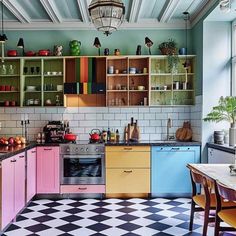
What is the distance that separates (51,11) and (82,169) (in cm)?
251

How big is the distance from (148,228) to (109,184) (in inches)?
58.2

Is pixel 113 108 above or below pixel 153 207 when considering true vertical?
above

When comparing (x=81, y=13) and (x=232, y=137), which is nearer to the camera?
(x=232, y=137)

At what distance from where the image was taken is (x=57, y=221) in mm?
4051

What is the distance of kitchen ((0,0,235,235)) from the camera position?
5070 millimetres

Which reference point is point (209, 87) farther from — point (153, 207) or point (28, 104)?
point (28, 104)

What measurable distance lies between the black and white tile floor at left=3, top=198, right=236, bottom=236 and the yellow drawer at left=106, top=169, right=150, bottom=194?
173mm

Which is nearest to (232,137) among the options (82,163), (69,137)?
(82,163)

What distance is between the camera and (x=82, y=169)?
205 inches

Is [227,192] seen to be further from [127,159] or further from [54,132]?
[54,132]

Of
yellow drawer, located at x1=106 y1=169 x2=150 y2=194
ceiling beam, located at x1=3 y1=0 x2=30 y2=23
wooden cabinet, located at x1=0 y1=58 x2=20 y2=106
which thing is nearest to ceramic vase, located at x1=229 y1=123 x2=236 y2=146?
yellow drawer, located at x1=106 y1=169 x2=150 y2=194

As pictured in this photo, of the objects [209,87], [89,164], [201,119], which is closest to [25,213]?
[89,164]

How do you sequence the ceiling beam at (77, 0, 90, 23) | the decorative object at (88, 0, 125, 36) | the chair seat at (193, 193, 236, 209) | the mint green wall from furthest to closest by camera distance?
the mint green wall
the ceiling beam at (77, 0, 90, 23)
the chair seat at (193, 193, 236, 209)
the decorative object at (88, 0, 125, 36)

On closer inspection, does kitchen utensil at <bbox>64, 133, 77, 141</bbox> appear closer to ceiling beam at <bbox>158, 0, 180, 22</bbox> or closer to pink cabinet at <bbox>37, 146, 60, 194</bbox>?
pink cabinet at <bbox>37, 146, 60, 194</bbox>
